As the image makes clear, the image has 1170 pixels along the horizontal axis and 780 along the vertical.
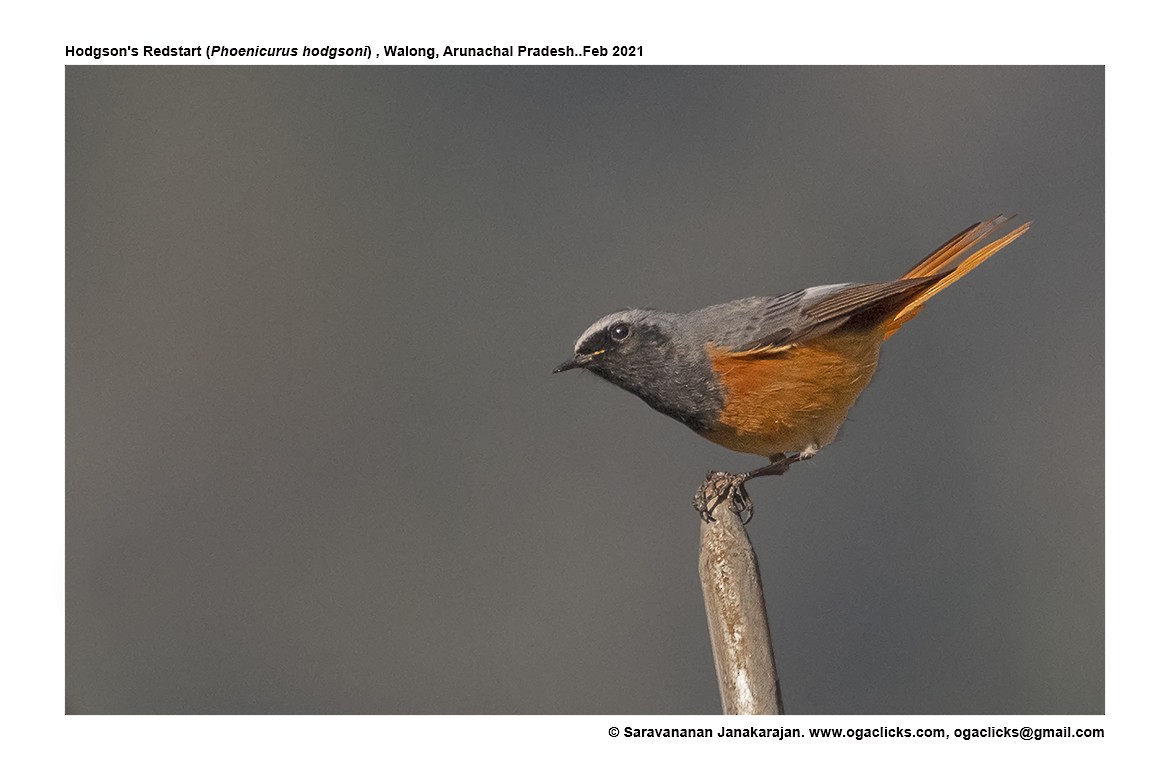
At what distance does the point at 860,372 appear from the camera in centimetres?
475

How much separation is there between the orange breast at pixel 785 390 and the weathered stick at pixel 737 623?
97cm

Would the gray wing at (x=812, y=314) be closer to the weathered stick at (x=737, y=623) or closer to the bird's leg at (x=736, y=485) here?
the bird's leg at (x=736, y=485)

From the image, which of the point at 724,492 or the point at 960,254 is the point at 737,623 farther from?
the point at 960,254

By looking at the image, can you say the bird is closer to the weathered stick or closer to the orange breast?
the orange breast

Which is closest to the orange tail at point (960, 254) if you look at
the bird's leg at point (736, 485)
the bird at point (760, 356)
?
the bird at point (760, 356)

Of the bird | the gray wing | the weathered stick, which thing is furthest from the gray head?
the weathered stick

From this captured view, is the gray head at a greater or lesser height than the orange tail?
lesser

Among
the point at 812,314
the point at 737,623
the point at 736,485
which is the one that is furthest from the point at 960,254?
the point at 737,623

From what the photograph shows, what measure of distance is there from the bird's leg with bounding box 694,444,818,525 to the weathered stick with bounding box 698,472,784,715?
0.57m

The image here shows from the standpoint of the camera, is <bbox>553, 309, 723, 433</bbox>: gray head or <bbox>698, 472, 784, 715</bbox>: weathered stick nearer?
<bbox>698, 472, 784, 715</bbox>: weathered stick

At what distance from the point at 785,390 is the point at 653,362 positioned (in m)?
0.59

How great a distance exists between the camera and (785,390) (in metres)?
4.53

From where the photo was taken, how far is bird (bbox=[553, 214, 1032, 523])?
4.47m
